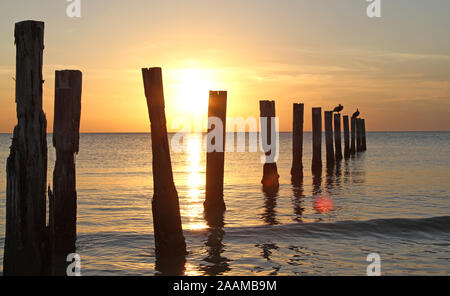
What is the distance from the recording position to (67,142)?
7094 millimetres

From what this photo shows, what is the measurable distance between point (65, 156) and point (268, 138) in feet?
28.1

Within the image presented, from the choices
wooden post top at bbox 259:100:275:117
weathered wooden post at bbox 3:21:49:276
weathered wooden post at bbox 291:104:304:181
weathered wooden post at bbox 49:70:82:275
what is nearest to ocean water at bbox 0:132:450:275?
weathered wooden post at bbox 49:70:82:275

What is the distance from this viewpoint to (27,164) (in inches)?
201

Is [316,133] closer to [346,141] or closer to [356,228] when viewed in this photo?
[356,228]

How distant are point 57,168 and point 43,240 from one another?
6.91 feet

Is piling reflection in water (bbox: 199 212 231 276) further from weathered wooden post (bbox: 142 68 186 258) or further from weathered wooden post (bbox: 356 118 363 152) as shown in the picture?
weathered wooden post (bbox: 356 118 363 152)

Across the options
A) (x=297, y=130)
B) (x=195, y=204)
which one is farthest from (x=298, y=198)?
(x=297, y=130)

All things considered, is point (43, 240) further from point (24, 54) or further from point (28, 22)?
point (28, 22)

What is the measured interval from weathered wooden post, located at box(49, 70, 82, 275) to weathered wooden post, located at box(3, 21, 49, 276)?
1655 millimetres

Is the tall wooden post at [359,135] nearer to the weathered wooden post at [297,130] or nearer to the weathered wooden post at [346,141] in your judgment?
the weathered wooden post at [346,141]

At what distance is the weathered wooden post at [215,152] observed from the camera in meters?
9.93

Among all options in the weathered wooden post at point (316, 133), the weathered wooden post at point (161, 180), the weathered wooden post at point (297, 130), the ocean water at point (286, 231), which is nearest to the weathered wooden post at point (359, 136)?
the weathered wooden post at point (316, 133)
